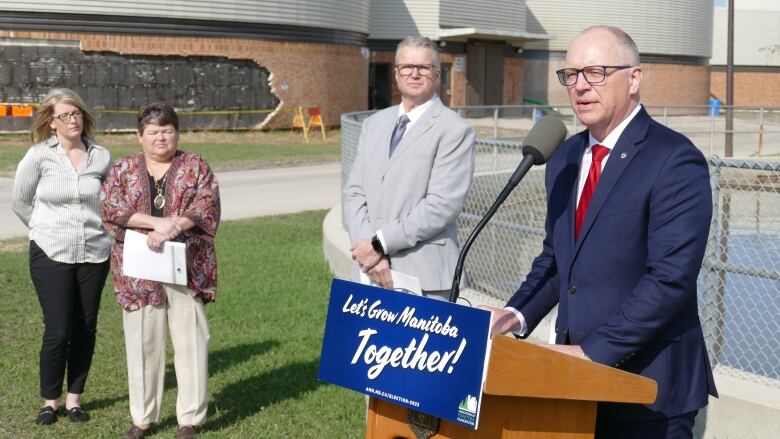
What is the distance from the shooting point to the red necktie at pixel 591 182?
3100mm

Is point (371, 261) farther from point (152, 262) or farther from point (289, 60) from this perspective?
point (289, 60)

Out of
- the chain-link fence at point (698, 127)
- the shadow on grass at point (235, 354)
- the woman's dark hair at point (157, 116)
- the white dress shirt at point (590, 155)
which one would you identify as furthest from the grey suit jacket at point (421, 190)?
the chain-link fence at point (698, 127)

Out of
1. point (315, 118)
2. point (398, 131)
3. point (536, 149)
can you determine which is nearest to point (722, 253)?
point (398, 131)

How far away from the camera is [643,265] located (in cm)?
296

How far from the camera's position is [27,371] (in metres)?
7.44

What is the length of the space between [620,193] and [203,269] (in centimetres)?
349

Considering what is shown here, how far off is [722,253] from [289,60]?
2722 cm

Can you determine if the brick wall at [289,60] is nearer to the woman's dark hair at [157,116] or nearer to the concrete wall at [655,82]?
the concrete wall at [655,82]

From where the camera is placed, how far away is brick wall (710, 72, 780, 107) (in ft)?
209

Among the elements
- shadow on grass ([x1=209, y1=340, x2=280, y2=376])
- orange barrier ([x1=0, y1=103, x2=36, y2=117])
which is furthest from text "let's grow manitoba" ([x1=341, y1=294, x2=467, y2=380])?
orange barrier ([x1=0, y1=103, x2=36, y2=117])

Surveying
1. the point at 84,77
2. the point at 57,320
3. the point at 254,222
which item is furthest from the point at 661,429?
the point at 84,77

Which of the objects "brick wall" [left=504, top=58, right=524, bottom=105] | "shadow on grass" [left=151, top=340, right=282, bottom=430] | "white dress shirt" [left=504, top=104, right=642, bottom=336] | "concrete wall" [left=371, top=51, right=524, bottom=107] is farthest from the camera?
"brick wall" [left=504, top=58, right=524, bottom=105]

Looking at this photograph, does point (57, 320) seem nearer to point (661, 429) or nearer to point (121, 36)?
point (661, 429)

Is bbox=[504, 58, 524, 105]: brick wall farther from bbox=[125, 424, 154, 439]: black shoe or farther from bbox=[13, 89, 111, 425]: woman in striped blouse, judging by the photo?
bbox=[125, 424, 154, 439]: black shoe
